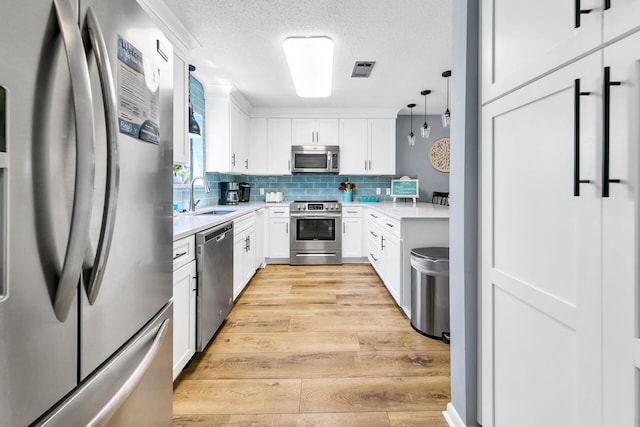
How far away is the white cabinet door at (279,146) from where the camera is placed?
504 centimetres

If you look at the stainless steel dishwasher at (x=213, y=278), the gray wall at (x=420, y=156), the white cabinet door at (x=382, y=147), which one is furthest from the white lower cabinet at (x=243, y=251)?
the gray wall at (x=420, y=156)

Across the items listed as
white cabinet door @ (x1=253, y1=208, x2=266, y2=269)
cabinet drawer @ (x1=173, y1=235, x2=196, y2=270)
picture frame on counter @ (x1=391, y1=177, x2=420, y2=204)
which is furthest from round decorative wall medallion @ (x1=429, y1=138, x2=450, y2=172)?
cabinet drawer @ (x1=173, y1=235, x2=196, y2=270)

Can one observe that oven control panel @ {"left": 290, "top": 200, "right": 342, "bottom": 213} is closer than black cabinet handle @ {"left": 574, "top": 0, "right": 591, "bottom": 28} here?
No

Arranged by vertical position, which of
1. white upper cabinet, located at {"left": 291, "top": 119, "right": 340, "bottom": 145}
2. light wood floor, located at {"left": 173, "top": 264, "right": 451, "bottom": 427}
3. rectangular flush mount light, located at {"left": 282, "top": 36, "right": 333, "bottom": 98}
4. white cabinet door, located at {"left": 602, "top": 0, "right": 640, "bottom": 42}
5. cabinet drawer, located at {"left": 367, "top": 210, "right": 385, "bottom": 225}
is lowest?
light wood floor, located at {"left": 173, "top": 264, "right": 451, "bottom": 427}

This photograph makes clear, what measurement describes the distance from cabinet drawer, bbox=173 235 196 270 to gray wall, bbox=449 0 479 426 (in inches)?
55.8

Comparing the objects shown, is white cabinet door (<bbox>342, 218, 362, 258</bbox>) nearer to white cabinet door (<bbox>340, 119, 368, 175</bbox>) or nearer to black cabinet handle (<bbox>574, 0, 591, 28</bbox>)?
white cabinet door (<bbox>340, 119, 368, 175</bbox>)

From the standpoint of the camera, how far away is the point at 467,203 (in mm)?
1345

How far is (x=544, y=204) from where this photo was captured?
0.93 m

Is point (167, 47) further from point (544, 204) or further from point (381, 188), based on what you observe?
point (381, 188)

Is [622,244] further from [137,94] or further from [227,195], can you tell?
[227,195]

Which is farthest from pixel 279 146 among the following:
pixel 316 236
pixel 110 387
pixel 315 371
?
pixel 110 387

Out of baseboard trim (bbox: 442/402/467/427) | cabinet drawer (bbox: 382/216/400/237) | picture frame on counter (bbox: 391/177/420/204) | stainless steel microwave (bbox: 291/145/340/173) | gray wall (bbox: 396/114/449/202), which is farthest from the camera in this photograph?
gray wall (bbox: 396/114/449/202)

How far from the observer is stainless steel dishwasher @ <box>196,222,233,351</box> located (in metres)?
2.05

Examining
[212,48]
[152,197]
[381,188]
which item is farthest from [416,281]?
[381,188]
